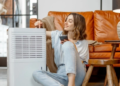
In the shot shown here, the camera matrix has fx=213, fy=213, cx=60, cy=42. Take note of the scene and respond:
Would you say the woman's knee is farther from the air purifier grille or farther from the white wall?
the white wall

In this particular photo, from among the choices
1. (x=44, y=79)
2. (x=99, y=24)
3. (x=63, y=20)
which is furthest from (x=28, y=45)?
(x=99, y=24)

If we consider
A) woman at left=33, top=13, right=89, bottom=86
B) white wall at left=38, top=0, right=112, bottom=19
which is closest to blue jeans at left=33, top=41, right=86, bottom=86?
woman at left=33, top=13, right=89, bottom=86

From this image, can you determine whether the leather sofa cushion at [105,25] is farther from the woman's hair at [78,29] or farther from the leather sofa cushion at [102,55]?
the woman's hair at [78,29]

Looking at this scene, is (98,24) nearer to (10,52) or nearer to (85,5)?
(85,5)

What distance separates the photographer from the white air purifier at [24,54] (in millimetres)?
1407

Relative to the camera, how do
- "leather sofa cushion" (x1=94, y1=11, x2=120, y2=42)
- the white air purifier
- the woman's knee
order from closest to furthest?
the white air purifier → the woman's knee → "leather sofa cushion" (x1=94, y1=11, x2=120, y2=42)

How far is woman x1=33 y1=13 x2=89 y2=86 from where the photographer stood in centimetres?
150

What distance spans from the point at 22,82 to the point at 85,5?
8.79 feet

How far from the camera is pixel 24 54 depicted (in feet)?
4.68

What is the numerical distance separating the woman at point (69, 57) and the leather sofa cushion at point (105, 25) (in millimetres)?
1386

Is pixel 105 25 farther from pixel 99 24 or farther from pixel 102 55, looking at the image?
pixel 102 55

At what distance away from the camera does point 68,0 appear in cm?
388

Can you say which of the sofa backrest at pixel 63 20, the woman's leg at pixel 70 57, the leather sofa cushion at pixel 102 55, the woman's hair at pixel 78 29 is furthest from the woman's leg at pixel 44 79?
the sofa backrest at pixel 63 20

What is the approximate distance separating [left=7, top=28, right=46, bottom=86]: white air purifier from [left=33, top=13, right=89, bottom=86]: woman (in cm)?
6
